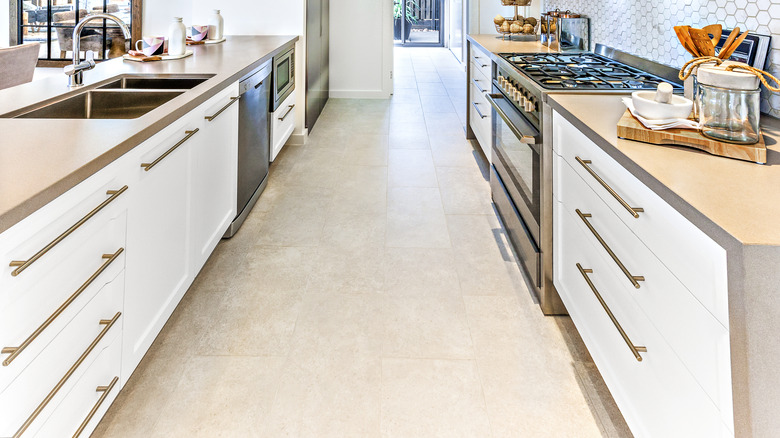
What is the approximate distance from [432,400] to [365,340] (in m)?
0.38

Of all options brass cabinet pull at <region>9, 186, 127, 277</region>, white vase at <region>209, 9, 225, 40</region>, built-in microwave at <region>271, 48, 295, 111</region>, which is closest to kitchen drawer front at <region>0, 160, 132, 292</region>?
brass cabinet pull at <region>9, 186, 127, 277</region>

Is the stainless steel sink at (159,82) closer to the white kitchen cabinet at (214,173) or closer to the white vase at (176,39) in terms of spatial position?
the white kitchen cabinet at (214,173)

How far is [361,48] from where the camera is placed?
252 inches

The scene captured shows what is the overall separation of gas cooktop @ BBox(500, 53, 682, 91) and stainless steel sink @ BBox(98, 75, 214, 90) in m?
1.47

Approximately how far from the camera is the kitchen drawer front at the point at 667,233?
83 cm

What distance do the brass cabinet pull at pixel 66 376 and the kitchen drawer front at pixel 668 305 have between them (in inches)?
45.9

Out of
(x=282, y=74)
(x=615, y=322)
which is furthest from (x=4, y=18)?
(x=615, y=322)

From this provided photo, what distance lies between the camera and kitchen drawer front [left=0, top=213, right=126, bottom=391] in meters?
0.86

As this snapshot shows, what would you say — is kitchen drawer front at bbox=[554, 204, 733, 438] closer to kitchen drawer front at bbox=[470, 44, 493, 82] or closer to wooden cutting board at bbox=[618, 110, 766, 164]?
wooden cutting board at bbox=[618, 110, 766, 164]

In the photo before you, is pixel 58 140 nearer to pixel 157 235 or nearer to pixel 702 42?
Answer: pixel 157 235

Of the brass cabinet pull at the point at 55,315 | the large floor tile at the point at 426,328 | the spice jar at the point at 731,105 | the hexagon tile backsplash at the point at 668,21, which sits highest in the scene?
the hexagon tile backsplash at the point at 668,21

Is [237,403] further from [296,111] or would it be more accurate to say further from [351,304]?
[296,111]

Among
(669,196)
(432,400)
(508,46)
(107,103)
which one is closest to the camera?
(669,196)

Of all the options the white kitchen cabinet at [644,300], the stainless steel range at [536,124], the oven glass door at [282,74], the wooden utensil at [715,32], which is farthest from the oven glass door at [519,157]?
the oven glass door at [282,74]
